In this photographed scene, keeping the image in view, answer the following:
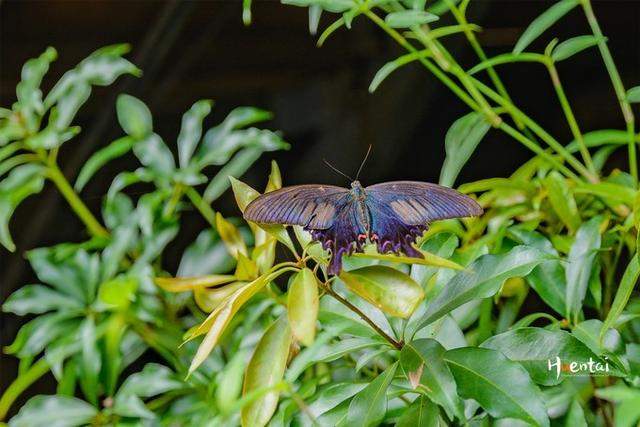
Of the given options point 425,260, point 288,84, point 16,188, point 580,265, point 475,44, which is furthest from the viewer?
point 288,84

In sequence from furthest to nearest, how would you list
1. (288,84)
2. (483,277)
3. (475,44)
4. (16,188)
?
(288,84) → (16,188) → (475,44) → (483,277)

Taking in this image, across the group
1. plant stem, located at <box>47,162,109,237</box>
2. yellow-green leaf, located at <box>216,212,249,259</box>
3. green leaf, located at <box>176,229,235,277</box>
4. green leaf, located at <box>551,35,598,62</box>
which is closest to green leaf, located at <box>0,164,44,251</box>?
plant stem, located at <box>47,162,109,237</box>

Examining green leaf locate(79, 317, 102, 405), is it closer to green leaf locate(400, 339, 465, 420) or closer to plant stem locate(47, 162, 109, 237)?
plant stem locate(47, 162, 109, 237)

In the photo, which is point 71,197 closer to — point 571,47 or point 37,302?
point 37,302

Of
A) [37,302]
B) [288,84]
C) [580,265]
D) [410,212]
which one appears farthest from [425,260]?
[288,84]

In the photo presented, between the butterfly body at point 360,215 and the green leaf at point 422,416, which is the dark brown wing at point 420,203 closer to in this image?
the butterfly body at point 360,215

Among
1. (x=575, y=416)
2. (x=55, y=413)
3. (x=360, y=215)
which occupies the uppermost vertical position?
(x=360, y=215)

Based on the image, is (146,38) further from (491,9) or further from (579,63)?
(579,63)

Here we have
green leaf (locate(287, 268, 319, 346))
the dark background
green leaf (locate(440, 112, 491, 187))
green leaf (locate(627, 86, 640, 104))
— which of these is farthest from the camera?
the dark background
